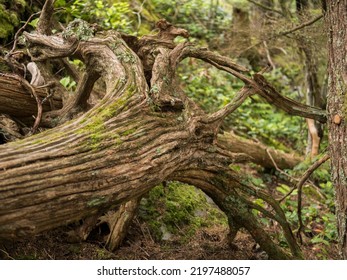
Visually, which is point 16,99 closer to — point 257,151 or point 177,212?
point 177,212

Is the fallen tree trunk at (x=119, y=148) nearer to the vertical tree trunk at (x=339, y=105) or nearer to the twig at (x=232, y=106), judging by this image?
the twig at (x=232, y=106)

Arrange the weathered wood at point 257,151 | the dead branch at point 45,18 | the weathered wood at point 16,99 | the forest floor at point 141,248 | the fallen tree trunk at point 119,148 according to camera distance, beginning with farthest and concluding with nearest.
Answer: the weathered wood at point 257,151, the dead branch at point 45,18, the weathered wood at point 16,99, the forest floor at point 141,248, the fallen tree trunk at point 119,148

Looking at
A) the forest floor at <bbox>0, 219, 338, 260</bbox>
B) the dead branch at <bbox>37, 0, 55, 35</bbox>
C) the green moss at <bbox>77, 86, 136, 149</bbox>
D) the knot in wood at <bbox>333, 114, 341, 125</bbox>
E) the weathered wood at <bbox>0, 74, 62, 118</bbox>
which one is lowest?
the forest floor at <bbox>0, 219, 338, 260</bbox>

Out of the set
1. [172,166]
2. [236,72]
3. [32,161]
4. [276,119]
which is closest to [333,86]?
[236,72]

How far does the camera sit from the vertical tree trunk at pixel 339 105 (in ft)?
11.1

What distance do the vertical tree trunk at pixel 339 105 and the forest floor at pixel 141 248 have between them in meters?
1.12

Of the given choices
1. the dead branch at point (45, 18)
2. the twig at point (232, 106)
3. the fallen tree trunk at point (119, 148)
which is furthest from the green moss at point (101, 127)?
the dead branch at point (45, 18)

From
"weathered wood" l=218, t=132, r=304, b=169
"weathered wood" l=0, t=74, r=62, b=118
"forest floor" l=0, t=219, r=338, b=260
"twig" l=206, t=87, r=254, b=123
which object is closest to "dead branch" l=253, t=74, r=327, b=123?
"twig" l=206, t=87, r=254, b=123

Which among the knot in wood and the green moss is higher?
the knot in wood

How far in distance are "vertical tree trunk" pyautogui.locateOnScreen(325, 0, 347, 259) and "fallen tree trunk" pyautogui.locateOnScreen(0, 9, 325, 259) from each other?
0.68 metres

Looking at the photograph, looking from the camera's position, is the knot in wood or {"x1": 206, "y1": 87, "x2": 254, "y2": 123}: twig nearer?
the knot in wood

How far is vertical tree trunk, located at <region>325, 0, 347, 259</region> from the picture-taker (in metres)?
3.40

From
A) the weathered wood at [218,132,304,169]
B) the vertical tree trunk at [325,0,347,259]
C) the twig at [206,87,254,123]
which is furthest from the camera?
the weathered wood at [218,132,304,169]

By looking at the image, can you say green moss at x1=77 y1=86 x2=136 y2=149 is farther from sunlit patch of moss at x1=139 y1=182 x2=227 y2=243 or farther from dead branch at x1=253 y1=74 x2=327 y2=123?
sunlit patch of moss at x1=139 y1=182 x2=227 y2=243
